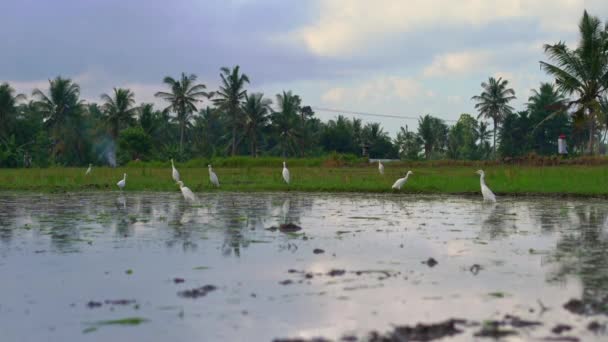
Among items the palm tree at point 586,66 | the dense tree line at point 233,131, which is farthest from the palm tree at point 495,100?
the palm tree at point 586,66

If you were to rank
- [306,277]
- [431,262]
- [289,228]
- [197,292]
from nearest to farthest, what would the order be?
[197,292] < [306,277] < [431,262] < [289,228]

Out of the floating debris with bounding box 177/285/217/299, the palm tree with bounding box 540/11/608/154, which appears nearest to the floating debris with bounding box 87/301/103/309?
the floating debris with bounding box 177/285/217/299

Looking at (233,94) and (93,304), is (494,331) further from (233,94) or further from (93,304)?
(233,94)

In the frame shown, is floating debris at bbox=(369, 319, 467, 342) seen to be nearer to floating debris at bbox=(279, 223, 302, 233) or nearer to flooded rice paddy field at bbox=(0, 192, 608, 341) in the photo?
flooded rice paddy field at bbox=(0, 192, 608, 341)

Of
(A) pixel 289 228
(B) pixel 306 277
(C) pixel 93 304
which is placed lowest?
(C) pixel 93 304

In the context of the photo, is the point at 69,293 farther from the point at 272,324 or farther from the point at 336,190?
the point at 336,190

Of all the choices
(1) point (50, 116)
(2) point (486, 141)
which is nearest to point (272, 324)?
(1) point (50, 116)

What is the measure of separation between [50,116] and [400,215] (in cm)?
5390

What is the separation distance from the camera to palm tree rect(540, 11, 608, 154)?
3138 cm

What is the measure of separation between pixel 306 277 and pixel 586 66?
26.6m

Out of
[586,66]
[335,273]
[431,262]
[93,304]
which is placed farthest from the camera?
[586,66]

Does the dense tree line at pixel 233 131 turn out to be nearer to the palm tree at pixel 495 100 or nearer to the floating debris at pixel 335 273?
the palm tree at pixel 495 100

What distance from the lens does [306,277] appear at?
28.0 ft

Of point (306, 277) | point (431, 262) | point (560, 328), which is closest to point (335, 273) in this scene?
point (306, 277)
